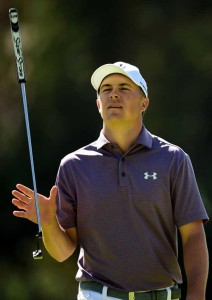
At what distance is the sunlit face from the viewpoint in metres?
5.46

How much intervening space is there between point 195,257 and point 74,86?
5.91 metres

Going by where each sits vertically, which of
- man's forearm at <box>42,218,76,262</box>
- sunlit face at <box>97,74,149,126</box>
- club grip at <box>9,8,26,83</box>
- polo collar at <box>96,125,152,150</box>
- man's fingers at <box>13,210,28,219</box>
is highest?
club grip at <box>9,8,26,83</box>

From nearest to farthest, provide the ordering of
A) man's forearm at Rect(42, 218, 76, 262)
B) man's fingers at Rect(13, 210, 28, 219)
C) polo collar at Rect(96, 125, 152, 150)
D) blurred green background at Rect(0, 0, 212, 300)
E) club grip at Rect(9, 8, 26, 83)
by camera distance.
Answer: club grip at Rect(9, 8, 26, 83) → man's fingers at Rect(13, 210, 28, 219) → man's forearm at Rect(42, 218, 76, 262) → polo collar at Rect(96, 125, 152, 150) → blurred green background at Rect(0, 0, 212, 300)

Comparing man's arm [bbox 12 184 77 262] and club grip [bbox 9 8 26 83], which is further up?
club grip [bbox 9 8 26 83]

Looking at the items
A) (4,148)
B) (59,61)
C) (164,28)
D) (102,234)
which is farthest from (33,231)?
(102,234)

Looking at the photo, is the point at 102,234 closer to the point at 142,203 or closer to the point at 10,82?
the point at 142,203

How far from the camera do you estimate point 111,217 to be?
17.5 ft

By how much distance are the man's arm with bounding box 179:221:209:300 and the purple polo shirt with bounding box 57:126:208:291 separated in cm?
5

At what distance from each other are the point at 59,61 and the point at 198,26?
1472 mm

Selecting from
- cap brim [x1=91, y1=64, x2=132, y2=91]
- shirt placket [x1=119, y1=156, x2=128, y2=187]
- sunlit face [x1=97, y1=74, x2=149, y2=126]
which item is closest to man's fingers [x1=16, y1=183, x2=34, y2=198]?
shirt placket [x1=119, y1=156, x2=128, y2=187]

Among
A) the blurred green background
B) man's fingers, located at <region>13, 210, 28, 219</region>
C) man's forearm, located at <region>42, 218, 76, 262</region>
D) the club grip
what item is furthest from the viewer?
the blurred green background

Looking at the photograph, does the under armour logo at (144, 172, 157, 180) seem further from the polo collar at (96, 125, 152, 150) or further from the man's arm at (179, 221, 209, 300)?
the man's arm at (179, 221, 209, 300)

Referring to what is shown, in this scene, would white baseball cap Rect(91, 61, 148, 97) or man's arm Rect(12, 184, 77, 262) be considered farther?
white baseball cap Rect(91, 61, 148, 97)

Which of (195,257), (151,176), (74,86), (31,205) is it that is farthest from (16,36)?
(74,86)
